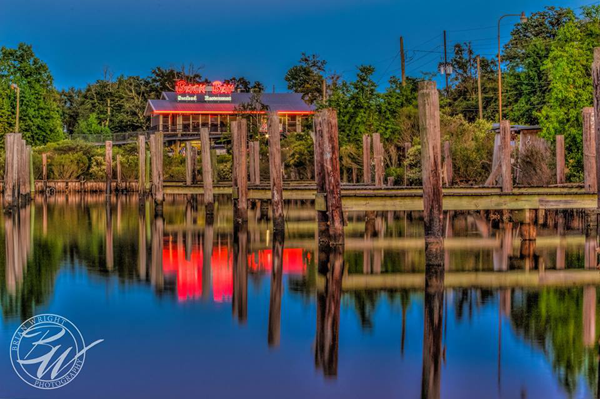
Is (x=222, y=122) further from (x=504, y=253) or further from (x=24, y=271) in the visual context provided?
(x=24, y=271)

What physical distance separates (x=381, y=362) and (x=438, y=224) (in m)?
5.55

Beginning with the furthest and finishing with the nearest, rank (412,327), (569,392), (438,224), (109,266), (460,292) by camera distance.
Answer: (109,266) → (438,224) → (460,292) → (412,327) → (569,392)

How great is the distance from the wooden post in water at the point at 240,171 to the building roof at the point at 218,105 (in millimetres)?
49815

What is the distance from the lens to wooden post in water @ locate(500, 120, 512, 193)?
2361 centimetres

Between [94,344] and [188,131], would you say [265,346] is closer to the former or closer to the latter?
[94,344]

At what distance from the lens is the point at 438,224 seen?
15883 mm

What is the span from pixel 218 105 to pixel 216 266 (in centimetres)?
6040

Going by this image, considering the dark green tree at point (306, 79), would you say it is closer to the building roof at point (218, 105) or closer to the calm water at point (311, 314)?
the building roof at point (218, 105)

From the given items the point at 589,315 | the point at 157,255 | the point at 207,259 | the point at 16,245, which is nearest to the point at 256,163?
the point at 16,245

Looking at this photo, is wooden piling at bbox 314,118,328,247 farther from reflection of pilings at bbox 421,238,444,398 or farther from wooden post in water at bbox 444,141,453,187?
wooden post in water at bbox 444,141,453,187

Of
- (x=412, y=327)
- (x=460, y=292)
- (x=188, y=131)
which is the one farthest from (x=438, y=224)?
(x=188, y=131)

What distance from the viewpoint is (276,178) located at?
74.1 ft

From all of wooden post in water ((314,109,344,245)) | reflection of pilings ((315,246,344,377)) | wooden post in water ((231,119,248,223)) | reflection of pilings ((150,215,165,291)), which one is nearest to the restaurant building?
reflection of pilings ((150,215,165,291))

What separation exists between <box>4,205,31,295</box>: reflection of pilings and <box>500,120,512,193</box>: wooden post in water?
11.8 meters
